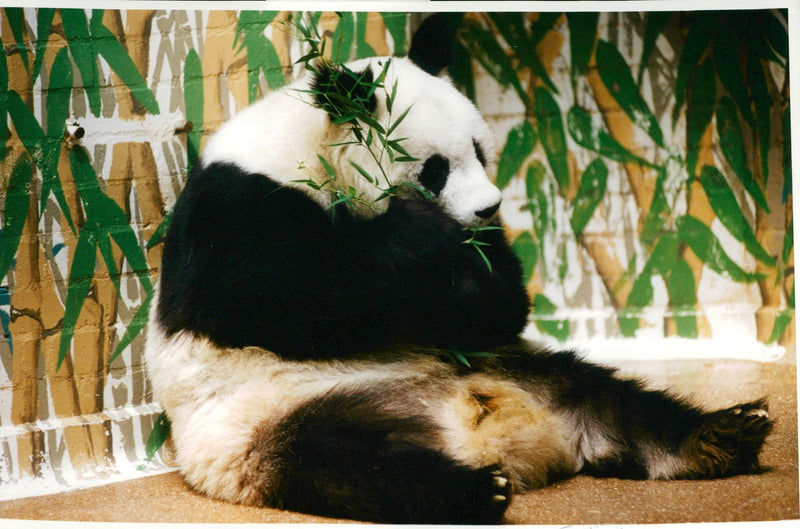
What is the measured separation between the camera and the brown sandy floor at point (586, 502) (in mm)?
1693

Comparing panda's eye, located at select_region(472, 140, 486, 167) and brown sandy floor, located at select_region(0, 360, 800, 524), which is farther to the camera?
panda's eye, located at select_region(472, 140, 486, 167)

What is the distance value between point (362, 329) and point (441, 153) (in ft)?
1.69

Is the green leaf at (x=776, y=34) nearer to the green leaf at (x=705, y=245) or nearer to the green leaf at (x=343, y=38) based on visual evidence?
the green leaf at (x=705, y=245)

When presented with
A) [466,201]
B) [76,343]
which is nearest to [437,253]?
[466,201]

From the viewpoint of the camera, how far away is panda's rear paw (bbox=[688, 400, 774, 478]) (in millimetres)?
1791

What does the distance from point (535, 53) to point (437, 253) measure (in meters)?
1.02

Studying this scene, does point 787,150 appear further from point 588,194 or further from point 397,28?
point 397,28

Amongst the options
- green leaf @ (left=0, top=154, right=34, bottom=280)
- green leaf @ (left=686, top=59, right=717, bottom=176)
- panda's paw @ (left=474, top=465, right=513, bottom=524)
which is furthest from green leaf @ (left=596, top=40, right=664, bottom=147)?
green leaf @ (left=0, top=154, right=34, bottom=280)

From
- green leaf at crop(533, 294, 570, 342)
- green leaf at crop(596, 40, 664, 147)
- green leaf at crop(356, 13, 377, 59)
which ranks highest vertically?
green leaf at crop(356, 13, 377, 59)

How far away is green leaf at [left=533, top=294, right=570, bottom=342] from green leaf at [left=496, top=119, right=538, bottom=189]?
44cm

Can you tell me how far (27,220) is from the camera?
82.6 inches

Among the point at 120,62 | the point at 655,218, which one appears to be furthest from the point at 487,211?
the point at 120,62

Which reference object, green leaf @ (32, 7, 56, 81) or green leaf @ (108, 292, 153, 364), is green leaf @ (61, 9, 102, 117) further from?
green leaf @ (108, 292, 153, 364)

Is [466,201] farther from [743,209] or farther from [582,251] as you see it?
[743,209]
